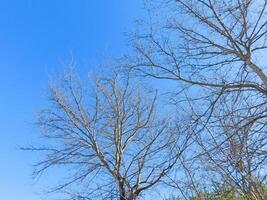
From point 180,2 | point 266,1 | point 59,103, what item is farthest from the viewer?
point 59,103

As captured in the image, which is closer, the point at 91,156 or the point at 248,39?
the point at 248,39

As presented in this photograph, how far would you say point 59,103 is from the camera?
13.9 metres

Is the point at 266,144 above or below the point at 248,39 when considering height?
below

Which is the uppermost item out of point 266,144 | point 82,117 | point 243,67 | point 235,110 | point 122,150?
point 82,117

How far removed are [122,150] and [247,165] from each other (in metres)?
6.82

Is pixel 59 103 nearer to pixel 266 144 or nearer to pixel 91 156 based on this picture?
pixel 91 156

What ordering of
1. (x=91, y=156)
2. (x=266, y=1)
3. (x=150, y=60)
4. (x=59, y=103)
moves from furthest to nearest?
1. (x=59, y=103)
2. (x=91, y=156)
3. (x=150, y=60)
4. (x=266, y=1)

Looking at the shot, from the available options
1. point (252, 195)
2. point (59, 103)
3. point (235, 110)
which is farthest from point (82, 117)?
point (235, 110)

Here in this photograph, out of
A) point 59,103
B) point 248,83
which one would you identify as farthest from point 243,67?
point 59,103

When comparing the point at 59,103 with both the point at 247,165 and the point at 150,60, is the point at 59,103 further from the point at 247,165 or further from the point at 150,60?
the point at 247,165

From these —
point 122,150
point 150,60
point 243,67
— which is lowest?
point 243,67

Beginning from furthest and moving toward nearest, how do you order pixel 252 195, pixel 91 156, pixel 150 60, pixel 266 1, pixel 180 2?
pixel 91 156, pixel 252 195, pixel 150 60, pixel 180 2, pixel 266 1

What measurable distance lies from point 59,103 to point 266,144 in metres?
9.12

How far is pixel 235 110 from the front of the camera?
5.86m
